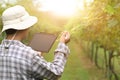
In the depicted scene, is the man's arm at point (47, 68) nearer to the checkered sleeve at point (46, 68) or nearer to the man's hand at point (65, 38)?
the checkered sleeve at point (46, 68)

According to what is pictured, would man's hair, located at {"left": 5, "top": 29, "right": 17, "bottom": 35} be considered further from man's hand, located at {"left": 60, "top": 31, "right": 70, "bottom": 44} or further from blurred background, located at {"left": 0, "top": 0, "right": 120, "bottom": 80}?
blurred background, located at {"left": 0, "top": 0, "right": 120, "bottom": 80}

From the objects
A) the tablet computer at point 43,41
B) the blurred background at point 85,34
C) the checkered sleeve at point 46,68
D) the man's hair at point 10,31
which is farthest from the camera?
the blurred background at point 85,34

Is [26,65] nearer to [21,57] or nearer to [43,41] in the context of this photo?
[21,57]

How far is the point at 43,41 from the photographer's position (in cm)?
395

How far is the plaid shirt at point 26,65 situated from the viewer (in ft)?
11.7

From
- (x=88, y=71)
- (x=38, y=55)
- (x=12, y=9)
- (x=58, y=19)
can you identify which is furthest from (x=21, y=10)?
(x=58, y=19)

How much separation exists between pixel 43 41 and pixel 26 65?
17.7 inches

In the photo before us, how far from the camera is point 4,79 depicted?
361 centimetres

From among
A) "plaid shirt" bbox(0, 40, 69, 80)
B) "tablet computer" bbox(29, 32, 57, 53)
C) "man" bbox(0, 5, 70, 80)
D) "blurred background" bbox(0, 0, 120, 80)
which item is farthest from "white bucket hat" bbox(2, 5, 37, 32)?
"blurred background" bbox(0, 0, 120, 80)

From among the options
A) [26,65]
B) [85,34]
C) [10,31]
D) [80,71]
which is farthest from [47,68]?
[80,71]

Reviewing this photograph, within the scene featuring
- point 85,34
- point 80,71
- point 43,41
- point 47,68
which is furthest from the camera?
point 80,71

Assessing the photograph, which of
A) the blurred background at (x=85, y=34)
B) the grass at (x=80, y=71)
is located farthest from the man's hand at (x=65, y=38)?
the grass at (x=80, y=71)

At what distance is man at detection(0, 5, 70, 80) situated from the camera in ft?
11.7

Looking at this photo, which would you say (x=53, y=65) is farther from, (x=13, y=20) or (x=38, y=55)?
(x=13, y=20)
